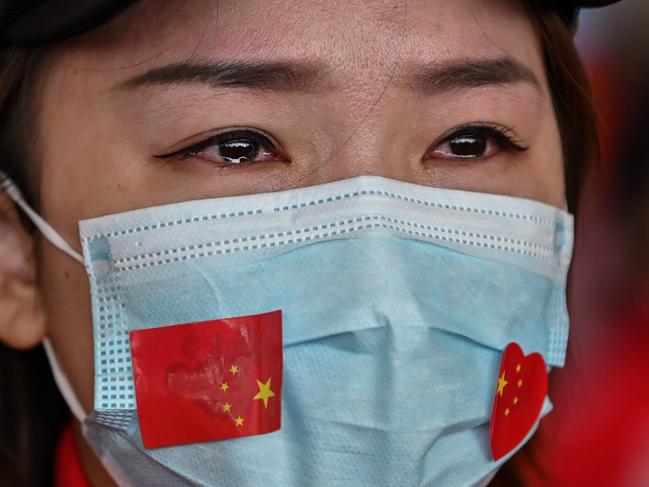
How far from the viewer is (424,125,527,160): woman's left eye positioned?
1.74 metres

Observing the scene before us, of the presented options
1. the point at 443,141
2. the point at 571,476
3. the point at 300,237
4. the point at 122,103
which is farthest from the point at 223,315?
the point at 571,476

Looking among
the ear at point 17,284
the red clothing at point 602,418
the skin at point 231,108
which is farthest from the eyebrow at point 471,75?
the red clothing at point 602,418

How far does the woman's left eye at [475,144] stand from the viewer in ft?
5.71

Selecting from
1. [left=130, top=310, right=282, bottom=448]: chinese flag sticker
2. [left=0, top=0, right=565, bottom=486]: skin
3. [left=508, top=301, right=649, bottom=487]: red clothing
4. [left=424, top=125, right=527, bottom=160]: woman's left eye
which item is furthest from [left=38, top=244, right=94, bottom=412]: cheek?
[left=508, top=301, right=649, bottom=487]: red clothing

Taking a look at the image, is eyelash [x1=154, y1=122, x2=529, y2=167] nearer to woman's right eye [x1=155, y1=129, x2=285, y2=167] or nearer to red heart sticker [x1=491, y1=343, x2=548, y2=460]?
woman's right eye [x1=155, y1=129, x2=285, y2=167]

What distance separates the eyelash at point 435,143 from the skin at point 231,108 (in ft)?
0.05

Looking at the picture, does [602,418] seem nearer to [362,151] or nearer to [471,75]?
[471,75]

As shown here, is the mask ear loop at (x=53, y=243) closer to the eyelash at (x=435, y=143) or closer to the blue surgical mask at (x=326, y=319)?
the blue surgical mask at (x=326, y=319)

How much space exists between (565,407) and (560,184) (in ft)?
2.79

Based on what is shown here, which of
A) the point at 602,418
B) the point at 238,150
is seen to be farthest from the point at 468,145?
the point at 602,418

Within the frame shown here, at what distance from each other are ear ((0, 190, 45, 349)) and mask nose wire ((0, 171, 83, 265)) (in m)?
0.02

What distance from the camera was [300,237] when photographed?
157 centimetres

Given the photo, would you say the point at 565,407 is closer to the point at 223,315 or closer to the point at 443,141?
the point at 443,141

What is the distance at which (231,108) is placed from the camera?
Result: 1.56m
